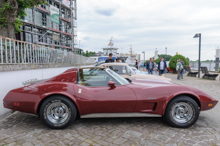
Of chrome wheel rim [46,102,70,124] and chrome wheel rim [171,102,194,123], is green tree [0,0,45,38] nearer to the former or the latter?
chrome wheel rim [46,102,70,124]

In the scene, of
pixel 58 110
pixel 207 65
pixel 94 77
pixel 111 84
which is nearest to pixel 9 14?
pixel 94 77

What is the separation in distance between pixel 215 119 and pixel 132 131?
217 centimetres

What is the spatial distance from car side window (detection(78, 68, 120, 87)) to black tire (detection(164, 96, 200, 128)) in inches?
46.0

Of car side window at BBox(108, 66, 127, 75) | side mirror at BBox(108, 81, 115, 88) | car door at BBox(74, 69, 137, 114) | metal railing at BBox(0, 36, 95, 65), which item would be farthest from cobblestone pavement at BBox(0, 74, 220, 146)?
car side window at BBox(108, 66, 127, 75)

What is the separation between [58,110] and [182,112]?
2503mm

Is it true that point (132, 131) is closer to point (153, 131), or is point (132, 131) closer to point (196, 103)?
point (153, 131)

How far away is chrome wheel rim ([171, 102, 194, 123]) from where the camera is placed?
3248mm

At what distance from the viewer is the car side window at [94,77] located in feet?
11.1

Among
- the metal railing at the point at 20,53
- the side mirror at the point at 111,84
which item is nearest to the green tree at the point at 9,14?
the metal railing at the point at 20,53

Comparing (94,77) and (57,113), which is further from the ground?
(94,77)

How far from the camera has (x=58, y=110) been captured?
318 centimetres

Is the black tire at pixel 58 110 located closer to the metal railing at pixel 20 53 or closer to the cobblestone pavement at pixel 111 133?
the cobblestone pavement at pixel 111 133

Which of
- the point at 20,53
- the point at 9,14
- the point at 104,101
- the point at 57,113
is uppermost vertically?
the point at 9,14

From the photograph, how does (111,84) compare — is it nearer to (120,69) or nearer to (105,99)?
(105,99)
